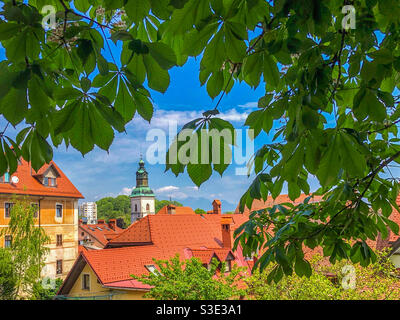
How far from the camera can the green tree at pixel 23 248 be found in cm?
1166

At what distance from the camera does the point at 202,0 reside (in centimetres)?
59

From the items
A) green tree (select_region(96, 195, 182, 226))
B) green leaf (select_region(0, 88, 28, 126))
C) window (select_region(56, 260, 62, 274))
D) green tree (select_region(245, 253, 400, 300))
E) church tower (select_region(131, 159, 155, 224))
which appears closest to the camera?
green leaf (select_region(0, 88, 28, 126))

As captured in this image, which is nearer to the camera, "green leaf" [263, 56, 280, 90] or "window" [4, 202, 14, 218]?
"green leaf" [263, 56, 280, 90]

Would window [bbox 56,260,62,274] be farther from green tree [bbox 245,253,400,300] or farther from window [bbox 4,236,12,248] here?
green tree [bbox 245,253,400,300]

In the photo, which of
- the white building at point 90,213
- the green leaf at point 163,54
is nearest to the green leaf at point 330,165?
the green leaf at point 163,54

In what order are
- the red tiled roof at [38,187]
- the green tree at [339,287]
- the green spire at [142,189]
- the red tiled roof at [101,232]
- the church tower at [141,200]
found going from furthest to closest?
the church tower at [141,200] → the green spire at [142,189] → the red tiled roof at [101,232] → the red tiled roof at [38,187] → the green tree at [339,287]

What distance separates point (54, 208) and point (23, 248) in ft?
14.6

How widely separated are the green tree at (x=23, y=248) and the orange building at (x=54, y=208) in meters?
2.94

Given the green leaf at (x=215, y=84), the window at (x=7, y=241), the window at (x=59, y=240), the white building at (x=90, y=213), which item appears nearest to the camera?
the green leaf at (x=215, y=84)

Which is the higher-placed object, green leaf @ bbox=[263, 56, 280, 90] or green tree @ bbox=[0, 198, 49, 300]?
green leaf @ bbox=[263, 56, 280, 90]

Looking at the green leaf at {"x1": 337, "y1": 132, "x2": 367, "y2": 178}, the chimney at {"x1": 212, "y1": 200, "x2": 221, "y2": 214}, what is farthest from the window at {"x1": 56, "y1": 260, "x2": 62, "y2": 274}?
the green leaf at {"x1": 337, "y1": 132, "x2": 367, "y2": 178}

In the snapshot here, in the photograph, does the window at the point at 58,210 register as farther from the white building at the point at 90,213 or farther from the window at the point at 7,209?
the white building at the point at 90,213

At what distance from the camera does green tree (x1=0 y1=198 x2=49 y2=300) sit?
11.7m

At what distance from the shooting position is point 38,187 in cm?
1594
